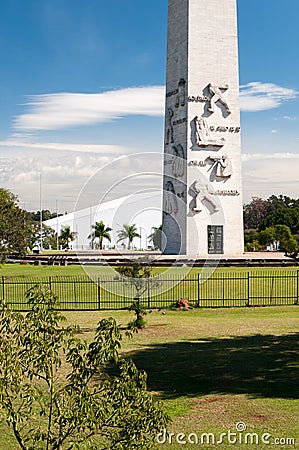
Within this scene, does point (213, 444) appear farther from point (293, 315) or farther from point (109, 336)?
point (293, 315)

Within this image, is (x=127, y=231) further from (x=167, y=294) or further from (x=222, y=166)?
(x=167, y=294)

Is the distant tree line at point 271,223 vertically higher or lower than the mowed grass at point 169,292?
higher

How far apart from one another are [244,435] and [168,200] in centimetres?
4020

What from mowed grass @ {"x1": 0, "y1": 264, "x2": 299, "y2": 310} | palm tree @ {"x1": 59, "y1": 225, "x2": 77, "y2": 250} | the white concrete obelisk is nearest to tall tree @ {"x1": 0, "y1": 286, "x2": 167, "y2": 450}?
mowed grass @ {"x1": 0, "y1": 264, "x2": 299, "y2": 310}

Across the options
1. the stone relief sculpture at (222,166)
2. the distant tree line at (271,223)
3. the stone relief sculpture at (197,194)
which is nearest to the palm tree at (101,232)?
the distant tree line at (271,223)

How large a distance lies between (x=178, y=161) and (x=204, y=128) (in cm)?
308

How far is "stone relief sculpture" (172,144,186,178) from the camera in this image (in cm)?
4841

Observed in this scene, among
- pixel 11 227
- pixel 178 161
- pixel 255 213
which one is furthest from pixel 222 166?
pixel 255 213

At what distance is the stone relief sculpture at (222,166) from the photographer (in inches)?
1909

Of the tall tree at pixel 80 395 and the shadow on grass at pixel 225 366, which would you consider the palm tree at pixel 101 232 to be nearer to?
the shadow on grass at pixel 225 366

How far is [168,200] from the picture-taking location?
5084cm

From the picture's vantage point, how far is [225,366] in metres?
16.0

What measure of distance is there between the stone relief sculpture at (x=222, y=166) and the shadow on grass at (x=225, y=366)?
2931cm

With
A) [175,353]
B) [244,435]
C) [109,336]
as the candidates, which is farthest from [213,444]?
[175,353]
